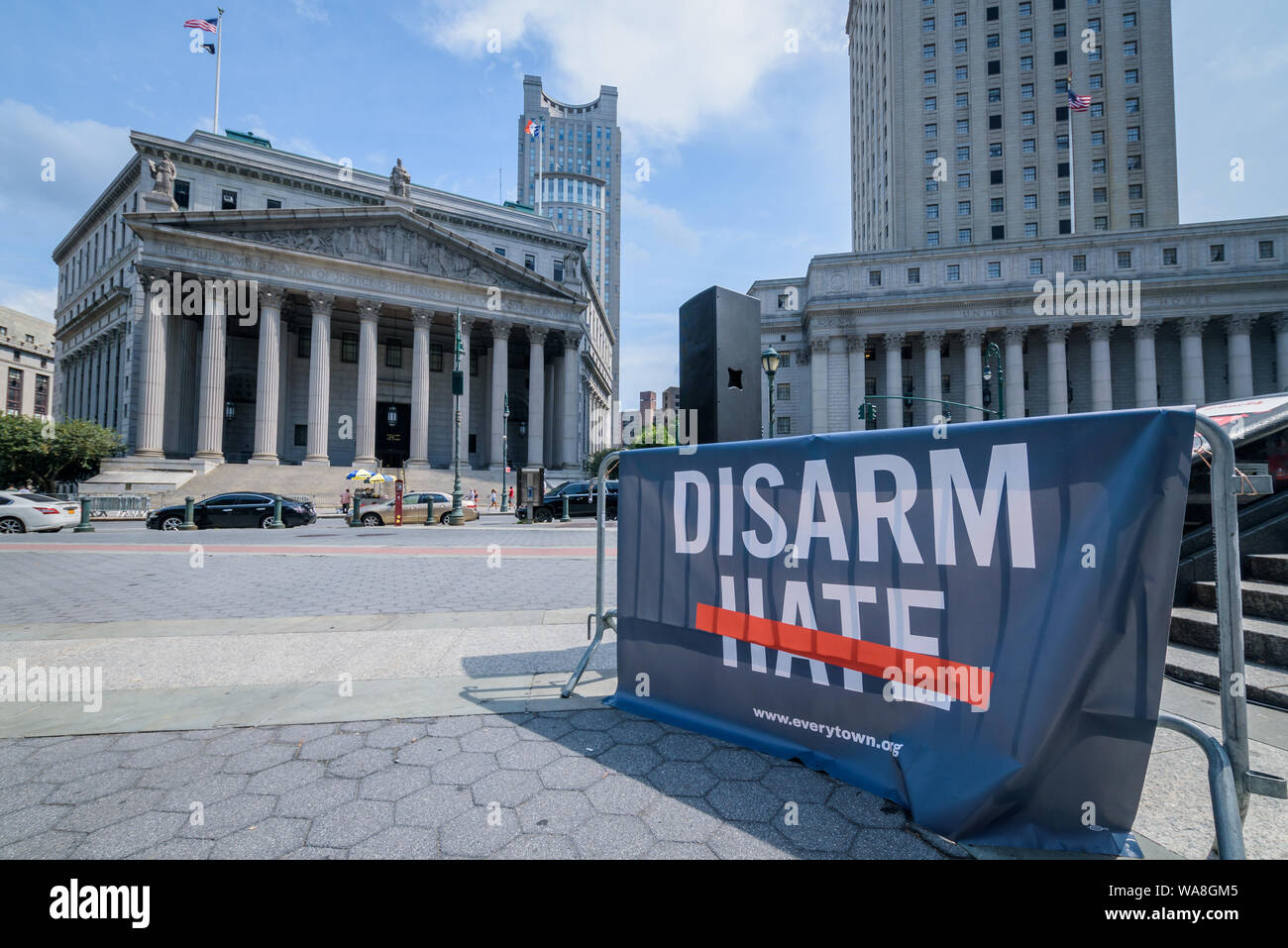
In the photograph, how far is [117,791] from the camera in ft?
8.07

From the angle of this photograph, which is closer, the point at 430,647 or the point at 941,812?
the point at 941,812

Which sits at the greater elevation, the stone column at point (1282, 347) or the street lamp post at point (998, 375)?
the stone column at point (1282, 347)

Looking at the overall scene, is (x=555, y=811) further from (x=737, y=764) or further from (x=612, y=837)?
(x=737, y=764)

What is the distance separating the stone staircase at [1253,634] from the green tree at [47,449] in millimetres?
48348

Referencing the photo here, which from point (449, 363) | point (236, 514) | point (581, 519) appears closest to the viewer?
point (236, 514)

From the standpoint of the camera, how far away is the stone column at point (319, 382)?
108ft

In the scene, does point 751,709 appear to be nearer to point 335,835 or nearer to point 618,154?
point 335,835

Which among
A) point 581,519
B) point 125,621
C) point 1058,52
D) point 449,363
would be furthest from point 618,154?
point 125,621

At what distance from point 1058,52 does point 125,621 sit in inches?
3162

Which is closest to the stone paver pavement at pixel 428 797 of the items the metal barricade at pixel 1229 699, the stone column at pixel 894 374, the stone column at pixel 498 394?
the metal barricade at pixel 1229 699

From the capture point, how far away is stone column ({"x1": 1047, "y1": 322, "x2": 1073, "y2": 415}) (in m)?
45.6

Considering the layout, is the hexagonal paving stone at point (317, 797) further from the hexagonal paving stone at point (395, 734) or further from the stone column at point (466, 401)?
the stone column at point (466, 401)
